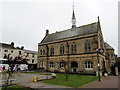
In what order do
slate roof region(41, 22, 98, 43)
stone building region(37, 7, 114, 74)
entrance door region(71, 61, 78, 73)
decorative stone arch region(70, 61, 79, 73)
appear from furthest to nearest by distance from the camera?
entrance door region(71, 61, 78, 73) → decorative stone arch region(70, 61, 79, 73) → slate roof region(41, 22, 98, 43) → stone building region(37, 7, 114, 74)

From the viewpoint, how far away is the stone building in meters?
28.4

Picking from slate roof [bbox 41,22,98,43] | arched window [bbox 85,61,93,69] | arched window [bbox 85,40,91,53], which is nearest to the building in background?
slate roof [bbox 41,22,98,43]

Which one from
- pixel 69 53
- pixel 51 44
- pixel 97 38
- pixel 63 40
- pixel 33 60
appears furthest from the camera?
pixel 33 60

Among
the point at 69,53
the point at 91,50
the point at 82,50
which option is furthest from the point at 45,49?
the point at 91,50

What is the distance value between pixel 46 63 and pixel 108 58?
2162 centimetres

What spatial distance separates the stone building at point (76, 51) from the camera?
28422mm

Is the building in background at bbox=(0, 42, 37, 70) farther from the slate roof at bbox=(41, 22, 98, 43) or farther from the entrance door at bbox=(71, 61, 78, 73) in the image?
the entrance door at bbox=(71, 61, 78, 73)

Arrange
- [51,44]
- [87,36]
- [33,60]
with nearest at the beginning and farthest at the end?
[87,36], [51,44], [33,60]

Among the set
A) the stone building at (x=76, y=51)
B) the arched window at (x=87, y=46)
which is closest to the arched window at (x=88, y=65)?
the stone building at (x=76, y=51)

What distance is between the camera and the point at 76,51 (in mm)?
31891

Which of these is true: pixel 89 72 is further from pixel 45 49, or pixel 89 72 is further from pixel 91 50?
pixel 45 49

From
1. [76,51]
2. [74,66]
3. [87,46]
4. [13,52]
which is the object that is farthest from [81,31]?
[13,52]

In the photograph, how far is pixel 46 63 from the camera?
39.4m

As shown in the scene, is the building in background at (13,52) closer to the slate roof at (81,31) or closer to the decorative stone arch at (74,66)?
the slate roof at (81,31)
